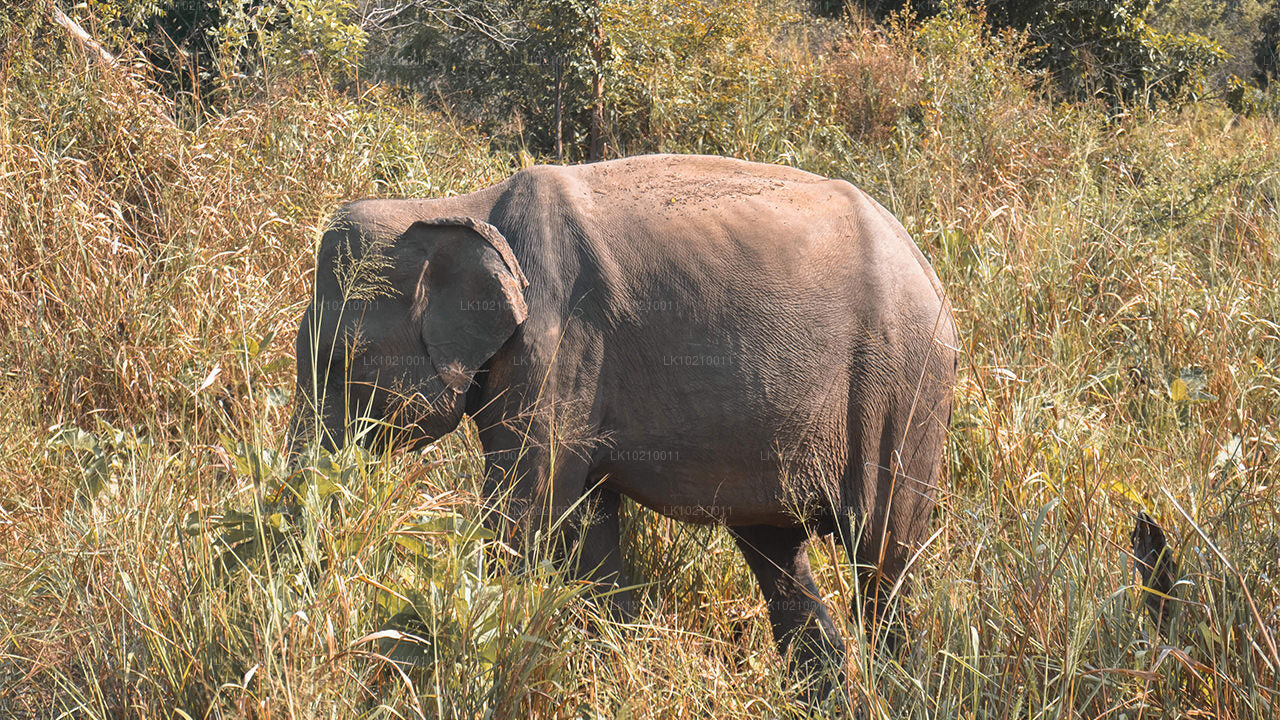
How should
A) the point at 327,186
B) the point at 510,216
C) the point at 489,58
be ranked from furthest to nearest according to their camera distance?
1. the point at 489,58
2. the point at 327,186
3. the point at 510,216

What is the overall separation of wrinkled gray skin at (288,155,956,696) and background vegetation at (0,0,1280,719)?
27 cm

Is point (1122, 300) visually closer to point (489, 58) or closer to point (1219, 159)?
point (1219, 159)

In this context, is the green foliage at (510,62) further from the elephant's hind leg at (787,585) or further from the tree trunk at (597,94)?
the elephant's hind leg at (787,585)

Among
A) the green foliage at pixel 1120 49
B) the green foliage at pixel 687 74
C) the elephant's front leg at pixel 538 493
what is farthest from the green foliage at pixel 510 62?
the green foliage at pixel 1120 49

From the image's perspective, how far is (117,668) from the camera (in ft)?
8.62

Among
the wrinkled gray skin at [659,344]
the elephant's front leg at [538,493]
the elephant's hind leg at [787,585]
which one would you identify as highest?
the wrinkled gray skin at [659,344]

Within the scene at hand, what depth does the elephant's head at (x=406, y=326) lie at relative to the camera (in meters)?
3.16

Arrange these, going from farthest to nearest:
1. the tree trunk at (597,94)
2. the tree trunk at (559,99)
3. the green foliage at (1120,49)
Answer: the green foliage at (1120,49) < the tree trunk at (597,94) < the tree trunk at (559,99)

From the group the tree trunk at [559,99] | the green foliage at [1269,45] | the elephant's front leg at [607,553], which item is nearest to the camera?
the elephant's front leg at [607,553]

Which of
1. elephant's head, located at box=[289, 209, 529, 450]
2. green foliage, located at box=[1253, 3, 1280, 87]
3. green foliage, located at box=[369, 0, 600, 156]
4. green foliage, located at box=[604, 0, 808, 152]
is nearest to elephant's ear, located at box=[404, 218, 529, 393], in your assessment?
elephant's head, located at box=[289, 209, 529, 450]

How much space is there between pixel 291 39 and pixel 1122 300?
18.0 feet

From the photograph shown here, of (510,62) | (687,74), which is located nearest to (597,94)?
(687,74)

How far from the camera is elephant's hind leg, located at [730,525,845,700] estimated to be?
12.5ft

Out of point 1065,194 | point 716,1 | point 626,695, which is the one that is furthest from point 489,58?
point 626,695
